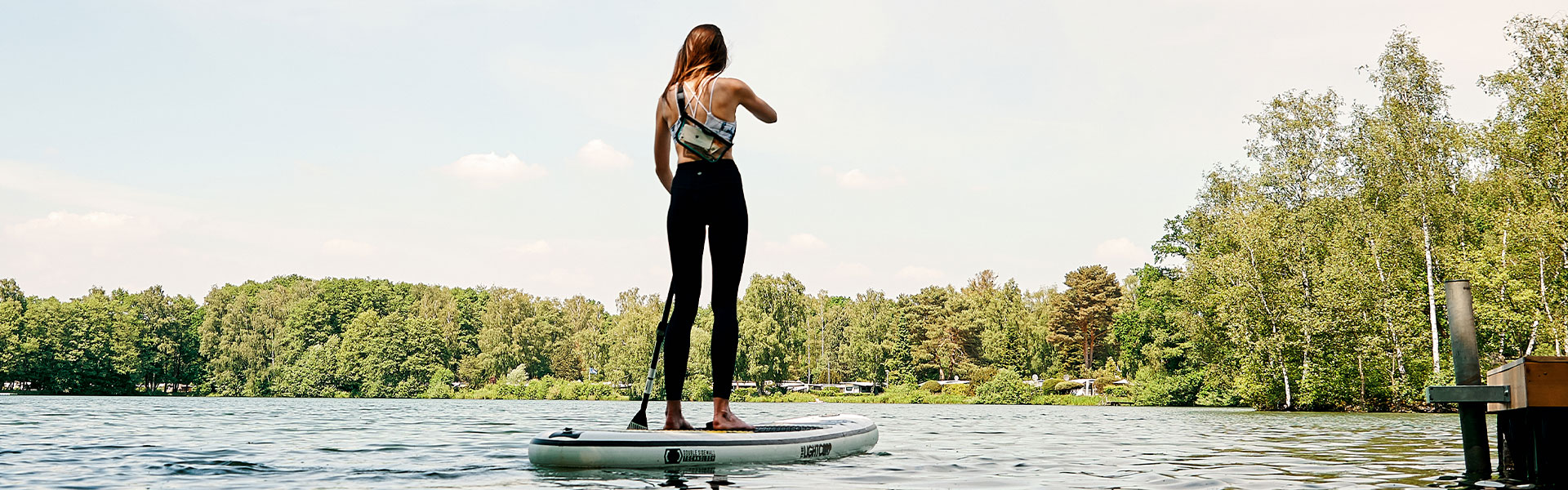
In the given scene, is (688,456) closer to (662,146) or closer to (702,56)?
(662,146)

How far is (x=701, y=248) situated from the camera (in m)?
7.14

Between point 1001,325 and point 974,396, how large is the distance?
35.2 ft

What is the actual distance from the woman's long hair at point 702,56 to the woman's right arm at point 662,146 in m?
0.17

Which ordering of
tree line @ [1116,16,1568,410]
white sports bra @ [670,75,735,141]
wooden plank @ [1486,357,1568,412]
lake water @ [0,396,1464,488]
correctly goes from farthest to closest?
tree line @ [1116,16,1568,410] < white sports bra @ [670,75,735,141] < wooden plank @ [1486,357,1568,412] < lake water @ [0,396,1464,488]

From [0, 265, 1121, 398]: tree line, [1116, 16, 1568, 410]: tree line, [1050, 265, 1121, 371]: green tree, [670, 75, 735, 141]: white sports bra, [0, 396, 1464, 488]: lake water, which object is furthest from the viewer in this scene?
[1050, 265, 1121, 371]: green tree

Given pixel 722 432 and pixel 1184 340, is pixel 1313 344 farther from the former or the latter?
pixel 722 432

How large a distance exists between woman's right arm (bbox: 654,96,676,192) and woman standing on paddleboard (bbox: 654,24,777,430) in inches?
4.1

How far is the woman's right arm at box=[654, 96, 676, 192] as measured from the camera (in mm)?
7349

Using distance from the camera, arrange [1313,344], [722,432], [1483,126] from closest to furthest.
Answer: [722,432] < [1483,126] < [1313,344]

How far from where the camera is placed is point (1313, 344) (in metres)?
38.4

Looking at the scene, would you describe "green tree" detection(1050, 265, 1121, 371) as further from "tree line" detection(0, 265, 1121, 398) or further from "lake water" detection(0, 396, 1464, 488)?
"lake water" detection(0, 396, 1464, 488)

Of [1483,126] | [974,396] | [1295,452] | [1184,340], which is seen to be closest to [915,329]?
[974,396]

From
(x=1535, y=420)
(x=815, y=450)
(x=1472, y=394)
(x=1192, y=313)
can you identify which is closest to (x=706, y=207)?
(x=815, y=450)

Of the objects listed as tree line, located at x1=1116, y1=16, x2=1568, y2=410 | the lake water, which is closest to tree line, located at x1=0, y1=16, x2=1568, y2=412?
tree line, located at x1=1116, y1=16, x2=1568, y2=410
